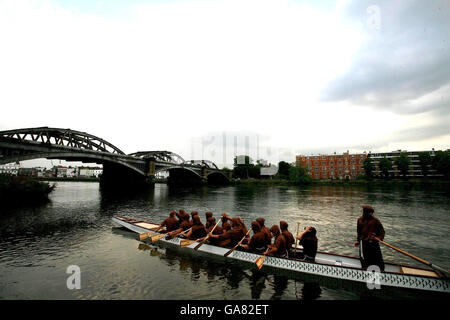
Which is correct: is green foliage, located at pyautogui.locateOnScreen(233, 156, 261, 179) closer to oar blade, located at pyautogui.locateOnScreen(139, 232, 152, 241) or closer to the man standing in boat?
oar blade, located at pyautogui.locateOnScreen(139, 232, 152, 241)

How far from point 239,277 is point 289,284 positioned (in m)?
1.95

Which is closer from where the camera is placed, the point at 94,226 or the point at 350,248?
the point at 350,248

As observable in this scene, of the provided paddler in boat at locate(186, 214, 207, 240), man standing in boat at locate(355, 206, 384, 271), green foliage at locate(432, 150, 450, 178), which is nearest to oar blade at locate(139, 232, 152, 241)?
paddler in boat at locate(186, 214, 207, 240)

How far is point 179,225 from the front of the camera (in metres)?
14.0

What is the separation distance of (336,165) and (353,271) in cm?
15814

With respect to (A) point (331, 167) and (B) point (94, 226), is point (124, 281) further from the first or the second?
(A) point (331, 167)

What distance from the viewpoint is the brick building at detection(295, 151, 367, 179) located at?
14512cm

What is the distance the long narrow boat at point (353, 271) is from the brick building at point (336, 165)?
13815 cm

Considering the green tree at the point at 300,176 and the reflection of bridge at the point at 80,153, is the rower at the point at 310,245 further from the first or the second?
the green tree at the point at 300,176

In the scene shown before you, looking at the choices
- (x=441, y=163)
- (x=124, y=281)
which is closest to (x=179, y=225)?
(x=124, y=281)

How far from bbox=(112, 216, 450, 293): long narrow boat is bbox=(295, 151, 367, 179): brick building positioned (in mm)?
138149

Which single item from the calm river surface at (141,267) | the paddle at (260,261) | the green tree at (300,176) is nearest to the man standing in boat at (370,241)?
the calm river surface at (141,267)
